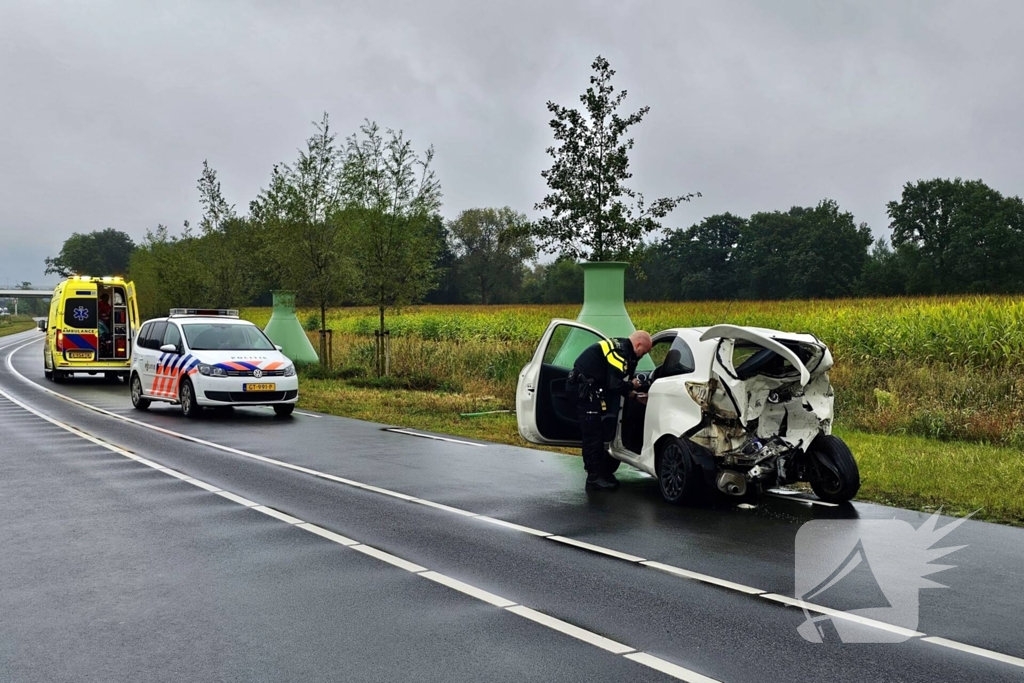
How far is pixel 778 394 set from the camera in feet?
29.0

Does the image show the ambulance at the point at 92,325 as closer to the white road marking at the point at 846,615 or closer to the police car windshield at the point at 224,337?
the police car windshield at the point at 224,337

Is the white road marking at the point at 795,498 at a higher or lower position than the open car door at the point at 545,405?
lower

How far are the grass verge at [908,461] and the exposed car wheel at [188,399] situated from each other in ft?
8.83

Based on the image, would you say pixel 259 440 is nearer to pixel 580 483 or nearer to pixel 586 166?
pixel 580 483

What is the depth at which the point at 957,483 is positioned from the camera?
396 inches

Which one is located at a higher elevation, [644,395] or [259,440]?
[644,395]

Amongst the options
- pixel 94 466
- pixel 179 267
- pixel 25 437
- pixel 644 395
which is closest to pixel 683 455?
pixel 644 395

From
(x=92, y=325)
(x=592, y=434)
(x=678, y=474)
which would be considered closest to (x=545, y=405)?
(x=592, y=434)

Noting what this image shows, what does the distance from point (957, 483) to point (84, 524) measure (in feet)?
28.0

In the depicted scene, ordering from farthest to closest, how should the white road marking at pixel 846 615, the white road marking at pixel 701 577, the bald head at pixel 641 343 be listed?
the bald head at pixel 641 343 < the white road marking at pixel 701 577 < the white road marking at pixel 846 615

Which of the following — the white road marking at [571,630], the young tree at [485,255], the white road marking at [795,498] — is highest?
the young tree at [485,255]

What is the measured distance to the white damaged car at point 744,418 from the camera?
870 centimetres

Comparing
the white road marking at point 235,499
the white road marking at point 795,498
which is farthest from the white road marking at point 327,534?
the white road marking at point 795,498

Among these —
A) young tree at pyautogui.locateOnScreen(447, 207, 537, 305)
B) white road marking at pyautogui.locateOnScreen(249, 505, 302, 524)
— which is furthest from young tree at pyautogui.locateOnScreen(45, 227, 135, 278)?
white road marking at pyautogui.locateOnScreen(249, 505, 302, 524)
